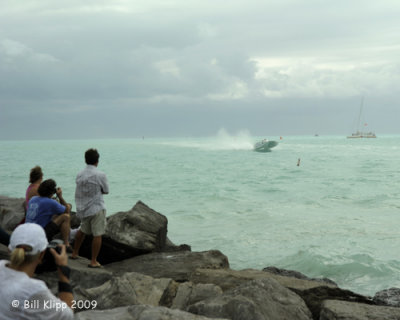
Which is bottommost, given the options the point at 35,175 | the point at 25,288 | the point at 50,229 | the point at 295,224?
the point at 295,224

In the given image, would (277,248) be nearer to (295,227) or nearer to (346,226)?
(295,227)

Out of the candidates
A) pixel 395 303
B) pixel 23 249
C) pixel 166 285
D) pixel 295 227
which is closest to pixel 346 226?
pixel 295 227

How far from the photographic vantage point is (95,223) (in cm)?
658

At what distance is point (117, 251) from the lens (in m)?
7.94

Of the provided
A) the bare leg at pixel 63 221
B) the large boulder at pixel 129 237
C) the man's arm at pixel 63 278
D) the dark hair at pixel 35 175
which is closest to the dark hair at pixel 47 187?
the bare leg at pixel 63 221

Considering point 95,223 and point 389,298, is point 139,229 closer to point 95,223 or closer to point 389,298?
point 95,223

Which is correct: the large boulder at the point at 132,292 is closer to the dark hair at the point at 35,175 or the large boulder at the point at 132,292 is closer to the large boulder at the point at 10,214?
the dark hair at the point at 35,175

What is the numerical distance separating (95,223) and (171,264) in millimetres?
1644

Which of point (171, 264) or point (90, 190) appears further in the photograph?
point (171, 264)

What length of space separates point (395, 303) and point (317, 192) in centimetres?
2379

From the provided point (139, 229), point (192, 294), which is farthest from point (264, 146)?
point (192, 294)

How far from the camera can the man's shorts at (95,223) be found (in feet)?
21.6

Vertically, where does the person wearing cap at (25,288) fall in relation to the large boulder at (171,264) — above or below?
above

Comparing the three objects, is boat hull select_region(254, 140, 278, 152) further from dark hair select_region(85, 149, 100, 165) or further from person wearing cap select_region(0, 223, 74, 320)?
person wearing cap select_region(0, 223, 74, 320)
